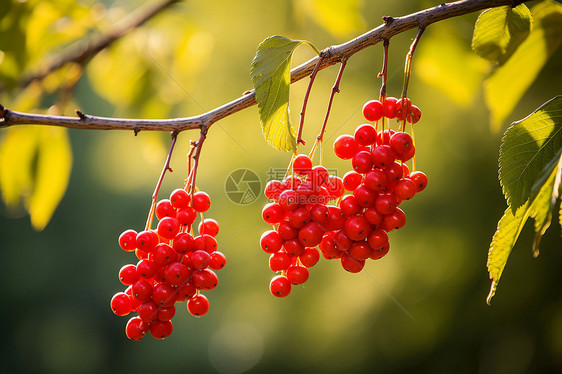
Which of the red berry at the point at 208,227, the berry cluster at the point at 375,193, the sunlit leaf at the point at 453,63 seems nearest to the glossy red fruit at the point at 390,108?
the berry cluster at the point at 375,193

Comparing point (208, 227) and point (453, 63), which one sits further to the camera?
point (453, 63)

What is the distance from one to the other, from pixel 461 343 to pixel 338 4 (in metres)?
3.72

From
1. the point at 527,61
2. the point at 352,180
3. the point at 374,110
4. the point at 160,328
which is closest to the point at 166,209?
the point at 160,328

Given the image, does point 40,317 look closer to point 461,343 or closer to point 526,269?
point 461,343

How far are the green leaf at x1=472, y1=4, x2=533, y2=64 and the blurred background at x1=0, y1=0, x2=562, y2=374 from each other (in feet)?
0.97

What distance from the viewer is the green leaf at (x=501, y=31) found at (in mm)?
1235

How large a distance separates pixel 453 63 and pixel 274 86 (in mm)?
1037

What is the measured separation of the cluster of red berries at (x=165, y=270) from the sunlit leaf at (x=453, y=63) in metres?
1.15

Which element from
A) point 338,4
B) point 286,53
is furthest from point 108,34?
point 286,53

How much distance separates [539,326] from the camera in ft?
11.5

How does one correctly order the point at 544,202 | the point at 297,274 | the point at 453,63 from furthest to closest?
1. the point at 453,63
2. the point at 297,274
3. the point at 544,202

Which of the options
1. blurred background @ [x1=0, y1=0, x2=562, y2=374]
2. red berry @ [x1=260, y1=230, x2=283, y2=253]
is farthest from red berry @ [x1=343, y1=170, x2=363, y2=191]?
blurred background @ [x1=0, y1=0, x2=562, y2=374]

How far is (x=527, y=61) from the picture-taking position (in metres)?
1.48

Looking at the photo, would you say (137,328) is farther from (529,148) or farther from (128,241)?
(529,148)
